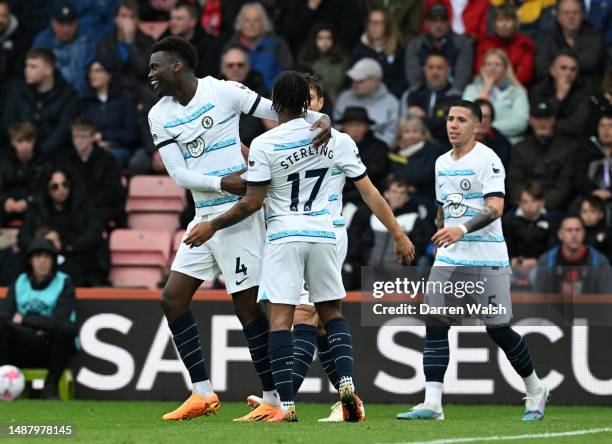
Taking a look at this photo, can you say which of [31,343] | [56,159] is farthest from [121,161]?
[31,343]

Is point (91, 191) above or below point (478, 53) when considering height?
below

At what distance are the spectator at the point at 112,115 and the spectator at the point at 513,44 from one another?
13.6 feet

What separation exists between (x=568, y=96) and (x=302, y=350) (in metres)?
6.87

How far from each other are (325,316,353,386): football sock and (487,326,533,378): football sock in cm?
144

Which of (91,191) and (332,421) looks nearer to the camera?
(332,421)

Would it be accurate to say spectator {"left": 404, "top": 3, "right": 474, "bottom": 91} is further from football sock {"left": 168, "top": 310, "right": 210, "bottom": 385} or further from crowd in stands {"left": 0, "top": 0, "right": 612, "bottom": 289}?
football sock {"left": 168, "top": 310, "right": 210, "bottom": 385}

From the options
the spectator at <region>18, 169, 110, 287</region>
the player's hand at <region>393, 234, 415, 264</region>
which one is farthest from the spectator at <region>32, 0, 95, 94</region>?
the player's hand at <region>393, 234, 415, 264</region>

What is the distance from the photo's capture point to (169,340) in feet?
45.9

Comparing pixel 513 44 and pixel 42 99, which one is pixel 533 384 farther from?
pixel 42 99

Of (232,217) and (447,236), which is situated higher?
(232,217)

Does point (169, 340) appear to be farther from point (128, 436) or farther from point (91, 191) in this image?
point (128, 436)

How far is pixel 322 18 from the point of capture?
17.7 metres

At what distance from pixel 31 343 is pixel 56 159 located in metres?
2.91

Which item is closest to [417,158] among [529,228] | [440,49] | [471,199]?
[529,228]
